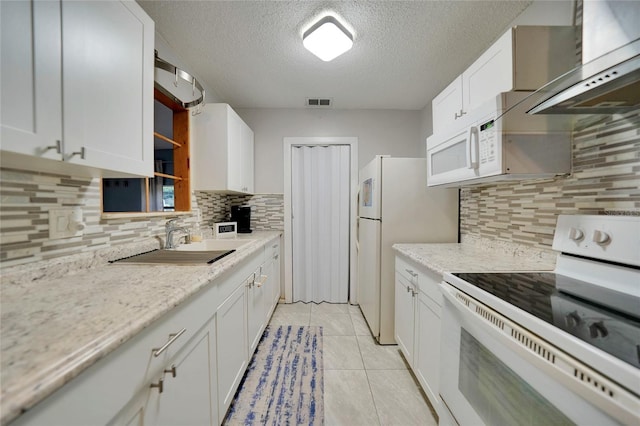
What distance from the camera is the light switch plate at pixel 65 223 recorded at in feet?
3.22

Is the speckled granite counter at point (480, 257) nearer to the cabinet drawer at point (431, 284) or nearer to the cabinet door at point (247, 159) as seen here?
the cabinet drawer at point (431, 284)

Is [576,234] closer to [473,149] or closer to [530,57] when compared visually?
[473,149]

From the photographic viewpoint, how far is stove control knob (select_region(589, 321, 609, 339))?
1.88 ft

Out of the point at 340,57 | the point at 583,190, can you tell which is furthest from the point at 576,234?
the point at 340,57

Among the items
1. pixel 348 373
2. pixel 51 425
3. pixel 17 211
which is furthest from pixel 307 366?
pixel 17 211

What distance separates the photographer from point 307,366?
180cm

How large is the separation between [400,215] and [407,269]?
1.67 feet

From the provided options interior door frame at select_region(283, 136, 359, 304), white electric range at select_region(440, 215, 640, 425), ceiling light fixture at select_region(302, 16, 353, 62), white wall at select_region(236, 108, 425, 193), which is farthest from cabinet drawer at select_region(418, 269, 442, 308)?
white wall at select_region(236, 108, 425, 193)

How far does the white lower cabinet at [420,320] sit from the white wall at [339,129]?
1638 mm

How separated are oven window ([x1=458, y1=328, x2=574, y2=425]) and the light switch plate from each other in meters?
1.72

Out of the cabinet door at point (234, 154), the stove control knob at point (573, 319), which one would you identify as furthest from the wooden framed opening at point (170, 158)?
the stove control knob at point (573, 319)

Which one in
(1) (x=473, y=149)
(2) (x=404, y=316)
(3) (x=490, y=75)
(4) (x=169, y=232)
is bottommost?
(2) (x=404, y=316)

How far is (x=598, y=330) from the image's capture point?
0.60 metres

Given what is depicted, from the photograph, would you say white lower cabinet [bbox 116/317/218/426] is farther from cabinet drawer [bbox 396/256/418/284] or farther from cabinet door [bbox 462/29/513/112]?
cabinet door [bbox 462/29/513/112]
